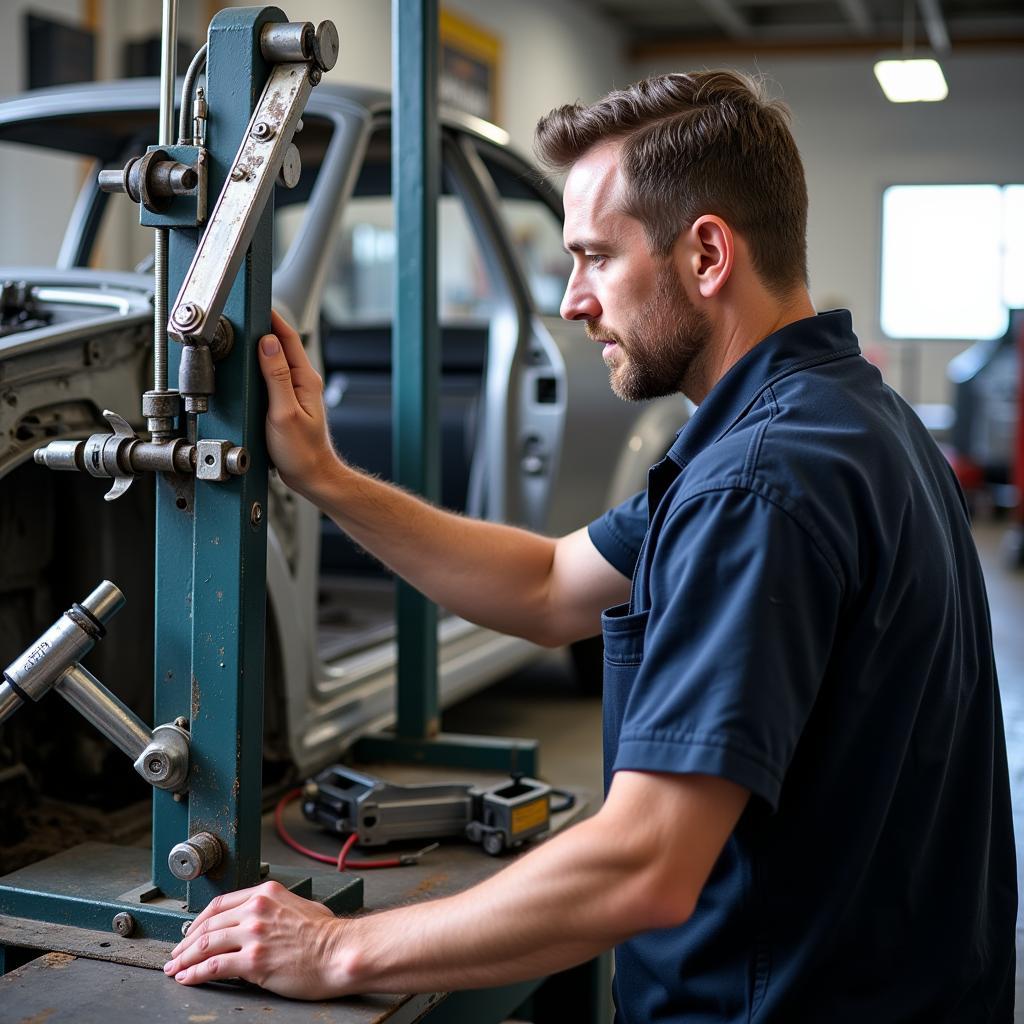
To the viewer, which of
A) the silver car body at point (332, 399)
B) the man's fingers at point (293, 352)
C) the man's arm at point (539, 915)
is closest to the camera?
the man's arm at point (539, 915)


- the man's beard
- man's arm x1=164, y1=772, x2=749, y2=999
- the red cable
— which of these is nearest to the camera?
man's arm x1=164, y1=772, x2=749, y2=999

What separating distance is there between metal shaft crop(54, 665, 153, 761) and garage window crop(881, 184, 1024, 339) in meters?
14.6

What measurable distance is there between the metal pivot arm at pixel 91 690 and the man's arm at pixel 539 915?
0.25 meters

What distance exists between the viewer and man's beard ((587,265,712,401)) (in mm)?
1547

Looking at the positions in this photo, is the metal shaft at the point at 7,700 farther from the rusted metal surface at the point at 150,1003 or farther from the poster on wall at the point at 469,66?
the poster on wall at the point at 469,66

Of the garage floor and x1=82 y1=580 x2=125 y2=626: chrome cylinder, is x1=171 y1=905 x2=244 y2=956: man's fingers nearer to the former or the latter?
x1=82 y1=580 x2=125 y2=626: chrome cylinder

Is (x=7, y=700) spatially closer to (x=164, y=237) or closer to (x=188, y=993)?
(x=188, y=993)

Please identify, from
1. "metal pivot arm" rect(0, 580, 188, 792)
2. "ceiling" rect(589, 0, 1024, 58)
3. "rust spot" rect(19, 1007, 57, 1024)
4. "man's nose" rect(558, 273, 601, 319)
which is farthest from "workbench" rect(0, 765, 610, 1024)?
"ceiling" rect(589, 0, 1024, 58)

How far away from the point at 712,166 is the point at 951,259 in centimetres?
1450

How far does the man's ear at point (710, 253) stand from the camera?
1.50 metres

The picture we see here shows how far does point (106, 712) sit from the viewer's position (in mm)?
1640

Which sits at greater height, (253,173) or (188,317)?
(253,173)

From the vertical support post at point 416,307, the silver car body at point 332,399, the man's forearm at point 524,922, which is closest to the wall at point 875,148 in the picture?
the silver car body at point 332,399

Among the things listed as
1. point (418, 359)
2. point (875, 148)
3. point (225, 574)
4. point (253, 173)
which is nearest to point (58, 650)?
point (225, 574)
